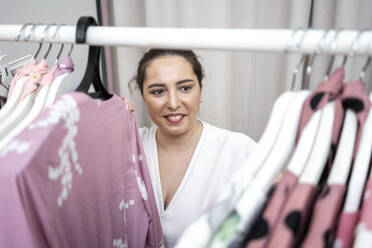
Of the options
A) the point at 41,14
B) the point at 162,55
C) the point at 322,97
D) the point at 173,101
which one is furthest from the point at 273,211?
the point at 41,14

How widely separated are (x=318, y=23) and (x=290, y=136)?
0.84m

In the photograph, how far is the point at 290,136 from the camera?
35cm

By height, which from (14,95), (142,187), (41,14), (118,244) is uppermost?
(41,14)

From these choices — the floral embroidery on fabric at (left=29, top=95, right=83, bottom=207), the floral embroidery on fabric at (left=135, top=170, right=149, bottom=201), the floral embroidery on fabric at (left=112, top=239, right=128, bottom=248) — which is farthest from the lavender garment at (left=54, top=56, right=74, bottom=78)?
the floral embroidery on fabric at (left=112, top=239, right=128, bottom=248)

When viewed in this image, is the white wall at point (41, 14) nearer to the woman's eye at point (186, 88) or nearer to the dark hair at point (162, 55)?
the dark hair at point (162, 55)

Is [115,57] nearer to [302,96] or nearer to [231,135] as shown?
[231,135]

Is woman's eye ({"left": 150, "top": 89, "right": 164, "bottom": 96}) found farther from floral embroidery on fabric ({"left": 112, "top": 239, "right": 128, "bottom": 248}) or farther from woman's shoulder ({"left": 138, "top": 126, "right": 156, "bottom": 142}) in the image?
floral embroidery on fabric ({"left": 112, "top": 239, "right": 128, "bottom": 248})

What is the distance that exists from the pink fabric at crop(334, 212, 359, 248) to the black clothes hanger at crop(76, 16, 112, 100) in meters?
0.40

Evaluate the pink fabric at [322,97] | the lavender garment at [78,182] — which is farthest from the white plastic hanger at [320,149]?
the lavender garment at [78,182]

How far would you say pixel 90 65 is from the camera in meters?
0.52

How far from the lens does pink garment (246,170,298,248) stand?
29 cm

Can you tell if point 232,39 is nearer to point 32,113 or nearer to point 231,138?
point 32,113

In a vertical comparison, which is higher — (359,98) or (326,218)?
(359,98)

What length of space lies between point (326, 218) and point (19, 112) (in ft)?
1.53
